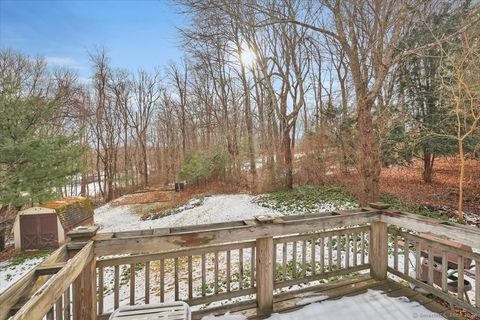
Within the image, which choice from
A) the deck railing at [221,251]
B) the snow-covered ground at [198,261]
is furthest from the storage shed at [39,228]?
the deck railing at [221,251]

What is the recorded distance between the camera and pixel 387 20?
5.57 metres

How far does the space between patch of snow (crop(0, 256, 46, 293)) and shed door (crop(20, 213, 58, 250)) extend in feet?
2.57

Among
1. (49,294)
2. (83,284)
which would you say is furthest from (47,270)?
(83,284)

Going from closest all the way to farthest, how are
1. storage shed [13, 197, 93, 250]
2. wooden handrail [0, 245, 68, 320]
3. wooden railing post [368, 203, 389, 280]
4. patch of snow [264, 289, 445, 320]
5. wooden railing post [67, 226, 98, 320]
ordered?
wooden handrail [0, 245, 68, 320]
wooden railing post [67, 226, 98, 320]
patch of snow [264, 289, 445, 320]
wooden railing post [368, 203, 389, 280]
storage shed [13, 197, 93, 250]

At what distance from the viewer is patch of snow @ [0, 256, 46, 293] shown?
19.1 feet

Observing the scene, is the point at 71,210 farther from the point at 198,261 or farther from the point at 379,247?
the point at 379,247

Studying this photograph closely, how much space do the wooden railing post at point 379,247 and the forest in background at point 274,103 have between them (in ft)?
9.90

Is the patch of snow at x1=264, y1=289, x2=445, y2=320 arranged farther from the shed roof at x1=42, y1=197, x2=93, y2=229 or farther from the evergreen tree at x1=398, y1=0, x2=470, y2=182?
the shed roof at x1=42, y1=197, x2=93, y2=229

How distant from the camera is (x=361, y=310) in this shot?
2.69 metres

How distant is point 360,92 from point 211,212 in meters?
6.40

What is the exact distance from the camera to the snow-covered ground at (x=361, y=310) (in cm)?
258

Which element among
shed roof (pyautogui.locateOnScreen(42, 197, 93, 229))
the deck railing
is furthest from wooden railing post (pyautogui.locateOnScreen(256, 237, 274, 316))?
shed roof (pyautogui.locateOnScreen(42, 197, 93, 229))

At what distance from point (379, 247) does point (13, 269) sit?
27.4 ft

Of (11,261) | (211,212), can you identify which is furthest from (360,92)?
(11,261)
